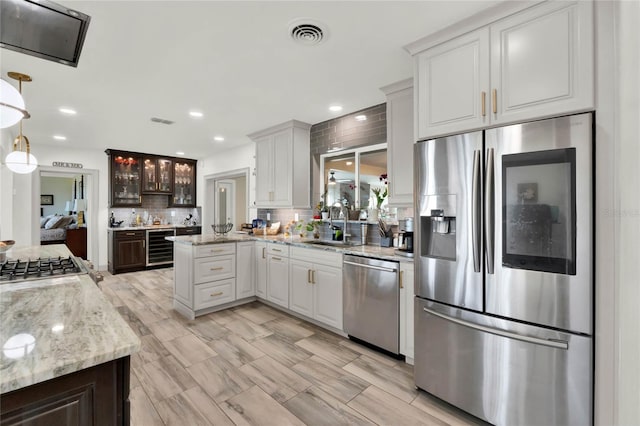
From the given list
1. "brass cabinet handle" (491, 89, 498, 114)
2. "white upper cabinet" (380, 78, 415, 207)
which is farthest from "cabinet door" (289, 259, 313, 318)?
"brass cabinet handle" (491, 89, 498, 114)

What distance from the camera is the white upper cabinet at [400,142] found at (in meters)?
2.62

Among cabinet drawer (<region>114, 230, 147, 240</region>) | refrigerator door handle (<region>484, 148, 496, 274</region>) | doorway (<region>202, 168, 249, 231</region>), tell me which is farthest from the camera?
doorway (<region>202, 168, 249, 231</region>)

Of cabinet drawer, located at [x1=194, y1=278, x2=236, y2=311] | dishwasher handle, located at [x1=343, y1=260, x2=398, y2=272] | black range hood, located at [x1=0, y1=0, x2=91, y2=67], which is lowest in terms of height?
cabinet drawer, located at [x1=194, y1=278, x2=236, y2=311]

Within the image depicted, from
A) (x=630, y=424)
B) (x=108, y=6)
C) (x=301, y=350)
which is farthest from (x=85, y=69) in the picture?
(x=630, y=424)

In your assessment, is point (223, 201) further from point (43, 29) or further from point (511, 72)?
point (511, 72)

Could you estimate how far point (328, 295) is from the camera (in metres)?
3.01

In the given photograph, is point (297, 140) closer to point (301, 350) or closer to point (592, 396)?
point (301, 350)

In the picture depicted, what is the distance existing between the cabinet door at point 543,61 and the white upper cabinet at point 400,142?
0.95m

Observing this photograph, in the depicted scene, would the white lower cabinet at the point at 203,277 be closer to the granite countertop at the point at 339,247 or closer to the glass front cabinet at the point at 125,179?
the granite countertop at the point at 339,247

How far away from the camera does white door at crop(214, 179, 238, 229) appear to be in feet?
22.9

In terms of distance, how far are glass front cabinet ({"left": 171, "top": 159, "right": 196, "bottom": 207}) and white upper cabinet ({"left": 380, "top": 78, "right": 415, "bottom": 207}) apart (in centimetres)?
556

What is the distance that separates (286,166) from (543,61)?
2.96 metres

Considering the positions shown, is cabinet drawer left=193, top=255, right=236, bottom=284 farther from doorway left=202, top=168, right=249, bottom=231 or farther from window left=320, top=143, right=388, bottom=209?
doorway left=202, top=168, right=249, bottom=231

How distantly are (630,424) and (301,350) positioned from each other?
102 inches
